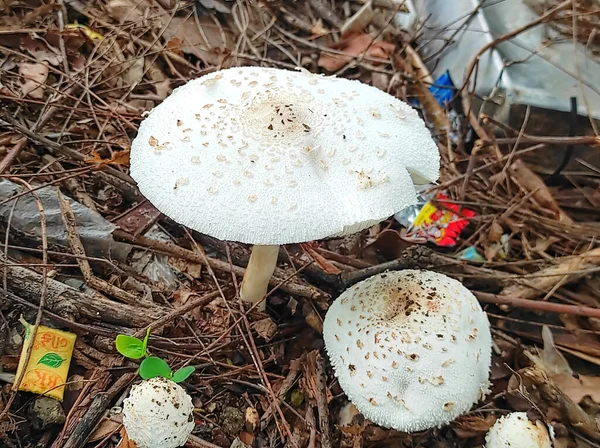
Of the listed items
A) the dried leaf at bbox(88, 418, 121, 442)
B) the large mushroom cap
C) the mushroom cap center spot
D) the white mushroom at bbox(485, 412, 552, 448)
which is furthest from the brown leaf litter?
the mushroom cap center spot

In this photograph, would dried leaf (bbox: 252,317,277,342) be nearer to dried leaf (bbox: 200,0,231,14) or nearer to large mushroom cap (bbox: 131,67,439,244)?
large mushroom cap (bbox: 131,67,439,244)

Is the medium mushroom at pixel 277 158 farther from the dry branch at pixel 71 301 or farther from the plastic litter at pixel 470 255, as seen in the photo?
the plastic litter at pixel 470 255

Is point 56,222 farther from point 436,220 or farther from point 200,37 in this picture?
point 436,220

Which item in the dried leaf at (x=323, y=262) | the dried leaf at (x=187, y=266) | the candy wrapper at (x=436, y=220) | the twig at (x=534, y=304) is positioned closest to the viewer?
the twig at (x=534, y=304)

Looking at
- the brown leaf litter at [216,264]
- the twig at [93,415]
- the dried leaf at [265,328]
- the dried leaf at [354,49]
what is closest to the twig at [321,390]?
the brown leaf litter at [216,264]

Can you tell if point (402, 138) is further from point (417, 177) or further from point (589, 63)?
point (589, 63)

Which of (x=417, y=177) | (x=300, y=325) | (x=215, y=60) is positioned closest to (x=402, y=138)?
(x=417, y=177)

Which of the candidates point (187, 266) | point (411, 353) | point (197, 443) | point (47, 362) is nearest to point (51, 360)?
point (47, 362)
